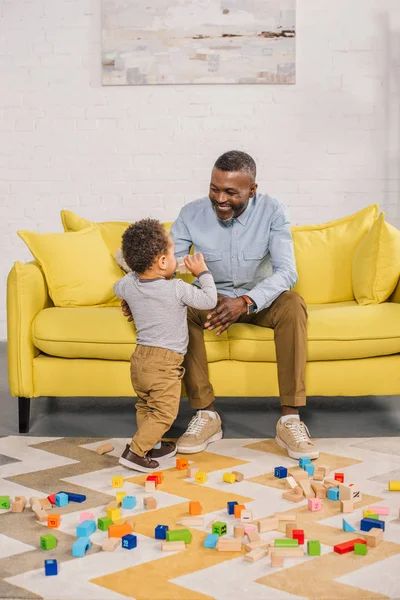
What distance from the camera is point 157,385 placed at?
2875 millimetres

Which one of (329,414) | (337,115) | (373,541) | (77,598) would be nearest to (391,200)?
(337,115)

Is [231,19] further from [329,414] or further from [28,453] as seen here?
[28,453]

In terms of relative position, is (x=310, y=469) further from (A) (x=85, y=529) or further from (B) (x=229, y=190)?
(B) (x=229, y=190)

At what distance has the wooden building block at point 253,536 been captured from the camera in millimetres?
2092

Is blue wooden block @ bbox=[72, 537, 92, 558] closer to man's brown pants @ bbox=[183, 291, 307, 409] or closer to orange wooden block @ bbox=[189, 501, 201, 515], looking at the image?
orange wooden block @ bbox=[189, 501, 201, 515]

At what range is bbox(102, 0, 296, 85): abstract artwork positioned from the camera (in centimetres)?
501

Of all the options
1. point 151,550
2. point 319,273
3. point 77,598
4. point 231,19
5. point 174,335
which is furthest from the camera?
point 231,19

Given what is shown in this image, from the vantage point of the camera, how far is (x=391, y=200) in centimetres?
517

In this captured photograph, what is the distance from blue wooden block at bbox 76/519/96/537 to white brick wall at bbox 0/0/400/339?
3192 millimetres

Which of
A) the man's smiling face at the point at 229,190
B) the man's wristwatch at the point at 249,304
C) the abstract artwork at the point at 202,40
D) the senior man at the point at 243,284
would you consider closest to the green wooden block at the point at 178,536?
the senior man at the point at 243,284

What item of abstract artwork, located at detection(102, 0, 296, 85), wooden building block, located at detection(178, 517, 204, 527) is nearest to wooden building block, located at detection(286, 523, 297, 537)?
wooden building block, located at detection(178, 517, 204, 527)

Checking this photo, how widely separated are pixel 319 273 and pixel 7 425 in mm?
1455

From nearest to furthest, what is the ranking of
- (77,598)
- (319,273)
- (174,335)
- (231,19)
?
(77,598) < (174,335) < (319,273) < (231,19)

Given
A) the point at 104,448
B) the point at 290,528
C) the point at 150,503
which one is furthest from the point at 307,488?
the point at 104,448
